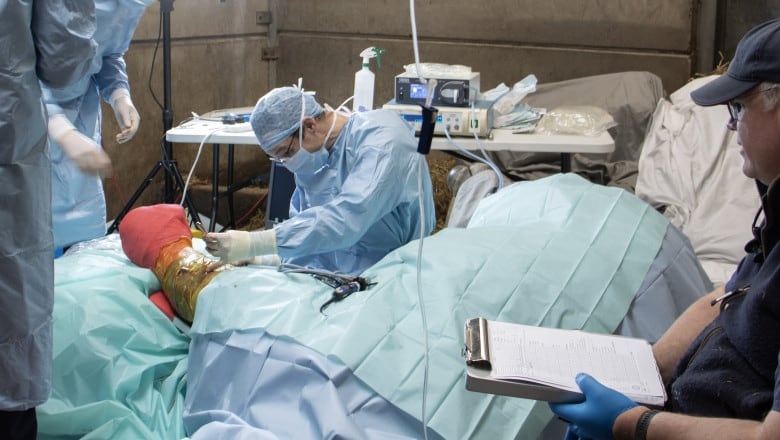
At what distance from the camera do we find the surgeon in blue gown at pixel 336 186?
2207 mm

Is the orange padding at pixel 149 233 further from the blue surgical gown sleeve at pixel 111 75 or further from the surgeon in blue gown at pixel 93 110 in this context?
the blue surgical gown sleeve at pixel 111 75

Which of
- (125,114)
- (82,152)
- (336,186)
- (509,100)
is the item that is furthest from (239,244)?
(509,100)

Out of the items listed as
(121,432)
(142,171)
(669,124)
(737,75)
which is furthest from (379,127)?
(142,171)

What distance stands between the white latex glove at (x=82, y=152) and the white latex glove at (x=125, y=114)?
2.31ft

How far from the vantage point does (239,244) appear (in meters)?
2.18

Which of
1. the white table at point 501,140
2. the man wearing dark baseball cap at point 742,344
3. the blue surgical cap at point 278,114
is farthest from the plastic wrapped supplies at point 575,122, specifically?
the man wearing dark baseball cap at point 742,344

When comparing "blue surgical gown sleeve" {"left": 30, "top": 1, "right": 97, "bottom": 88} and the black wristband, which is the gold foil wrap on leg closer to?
"blue surgical gown sleeve" {"left": 30, "top": 1, "right": 97, "bottom": 88}

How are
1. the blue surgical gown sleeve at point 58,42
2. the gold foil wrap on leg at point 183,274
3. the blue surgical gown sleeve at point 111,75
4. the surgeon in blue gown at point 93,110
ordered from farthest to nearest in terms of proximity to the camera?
the blue surgical gown sleeve at point 111,75 < the surgeon in blue gown at point 93,110 < the gold foil wrap on leg at point 183,274 < the blue surgical gown sleeve at point 58,42

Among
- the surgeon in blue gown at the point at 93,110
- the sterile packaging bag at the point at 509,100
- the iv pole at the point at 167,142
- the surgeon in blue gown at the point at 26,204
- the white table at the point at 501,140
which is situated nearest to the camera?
the surgeon in blue gown at the point at 26,204

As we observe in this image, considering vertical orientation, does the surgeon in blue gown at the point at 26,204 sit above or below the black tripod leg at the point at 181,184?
above

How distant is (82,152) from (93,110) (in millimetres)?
1044

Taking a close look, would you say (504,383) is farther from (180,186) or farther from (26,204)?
(180,186)

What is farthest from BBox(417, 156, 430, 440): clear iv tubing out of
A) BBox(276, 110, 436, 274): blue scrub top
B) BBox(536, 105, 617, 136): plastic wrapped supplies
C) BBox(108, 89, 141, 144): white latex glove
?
BBox(536, 105, 617, 136): plastic wrapped supplies

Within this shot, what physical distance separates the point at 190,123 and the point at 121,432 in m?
1.90
